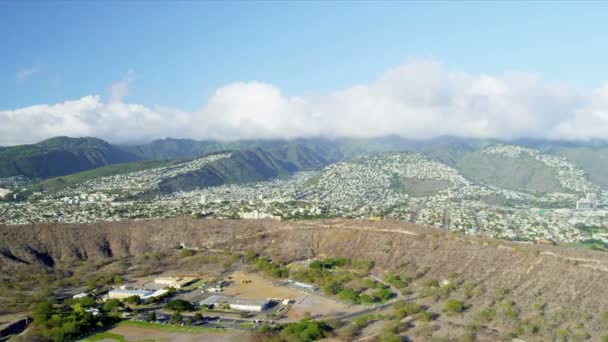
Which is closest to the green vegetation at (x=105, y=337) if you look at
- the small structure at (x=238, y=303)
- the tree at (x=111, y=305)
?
the tree at (x=111, y=305)

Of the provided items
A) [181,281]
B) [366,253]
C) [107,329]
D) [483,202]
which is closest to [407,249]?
[366,253]

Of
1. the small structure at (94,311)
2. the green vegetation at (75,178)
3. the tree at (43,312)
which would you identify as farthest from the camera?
the green vegetation at (75,178)

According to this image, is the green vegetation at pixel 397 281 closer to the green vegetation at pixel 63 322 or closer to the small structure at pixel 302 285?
the small structure at pixel 302 285

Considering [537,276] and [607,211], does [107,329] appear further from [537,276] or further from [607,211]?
[607,211]

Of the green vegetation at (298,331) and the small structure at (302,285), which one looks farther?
the small structure at (302,285)

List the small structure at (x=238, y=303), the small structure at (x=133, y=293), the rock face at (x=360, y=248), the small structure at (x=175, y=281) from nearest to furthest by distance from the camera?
the small structure at (x=238, y=303) → the rock face at (x=360, y=248) → the small structure at (x=133, y=293) → the small structure at (x=175, y=281)

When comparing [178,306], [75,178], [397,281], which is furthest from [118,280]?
[75,178]
